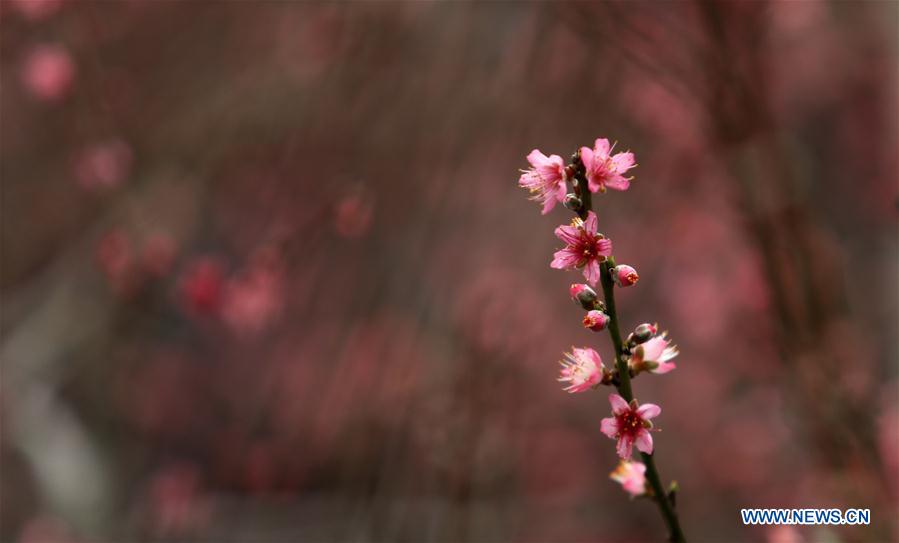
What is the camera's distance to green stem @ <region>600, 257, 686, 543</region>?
1003mm

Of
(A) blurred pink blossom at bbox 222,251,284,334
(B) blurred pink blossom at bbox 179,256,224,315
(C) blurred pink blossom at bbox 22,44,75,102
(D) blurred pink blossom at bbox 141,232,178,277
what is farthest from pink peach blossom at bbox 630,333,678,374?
(C) blurred pink blossom at bbox 22,44,75,102

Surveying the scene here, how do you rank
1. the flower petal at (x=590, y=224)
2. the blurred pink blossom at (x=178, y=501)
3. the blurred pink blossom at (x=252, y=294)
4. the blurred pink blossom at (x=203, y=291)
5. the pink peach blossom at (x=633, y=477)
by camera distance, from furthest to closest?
the blurred pink blossom at (x=178, y=501) → the blurred pink blossom at (x=203, y=291) → the blurred pink blossom at (x=252, y=294) → the pink peach blossom at (x=633, y=477) → the flower petal at (x=590, y=224)

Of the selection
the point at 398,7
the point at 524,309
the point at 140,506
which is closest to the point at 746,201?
the point at 524,309

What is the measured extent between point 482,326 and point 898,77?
107 inches

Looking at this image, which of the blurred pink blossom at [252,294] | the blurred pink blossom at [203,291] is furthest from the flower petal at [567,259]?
the blurred pink blossom at [203,291]

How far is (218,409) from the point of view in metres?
5.25

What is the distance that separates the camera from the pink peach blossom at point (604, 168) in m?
1.06

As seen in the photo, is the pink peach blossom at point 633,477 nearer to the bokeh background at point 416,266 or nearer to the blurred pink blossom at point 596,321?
the blurred pink blossom at point 596,321

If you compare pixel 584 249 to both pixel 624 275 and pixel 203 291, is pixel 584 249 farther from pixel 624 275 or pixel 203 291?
pixel 203 291

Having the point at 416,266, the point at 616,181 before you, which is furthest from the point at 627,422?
the point at 416,266

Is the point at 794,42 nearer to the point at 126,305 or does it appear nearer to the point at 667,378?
the point at 667,378

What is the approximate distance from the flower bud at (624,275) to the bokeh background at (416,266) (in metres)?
1.37

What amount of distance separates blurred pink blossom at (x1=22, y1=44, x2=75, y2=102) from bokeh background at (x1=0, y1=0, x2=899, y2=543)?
0.02 metres

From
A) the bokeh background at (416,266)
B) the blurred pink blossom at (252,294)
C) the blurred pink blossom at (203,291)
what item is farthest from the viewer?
the blurred pink blossom at (203,291)
